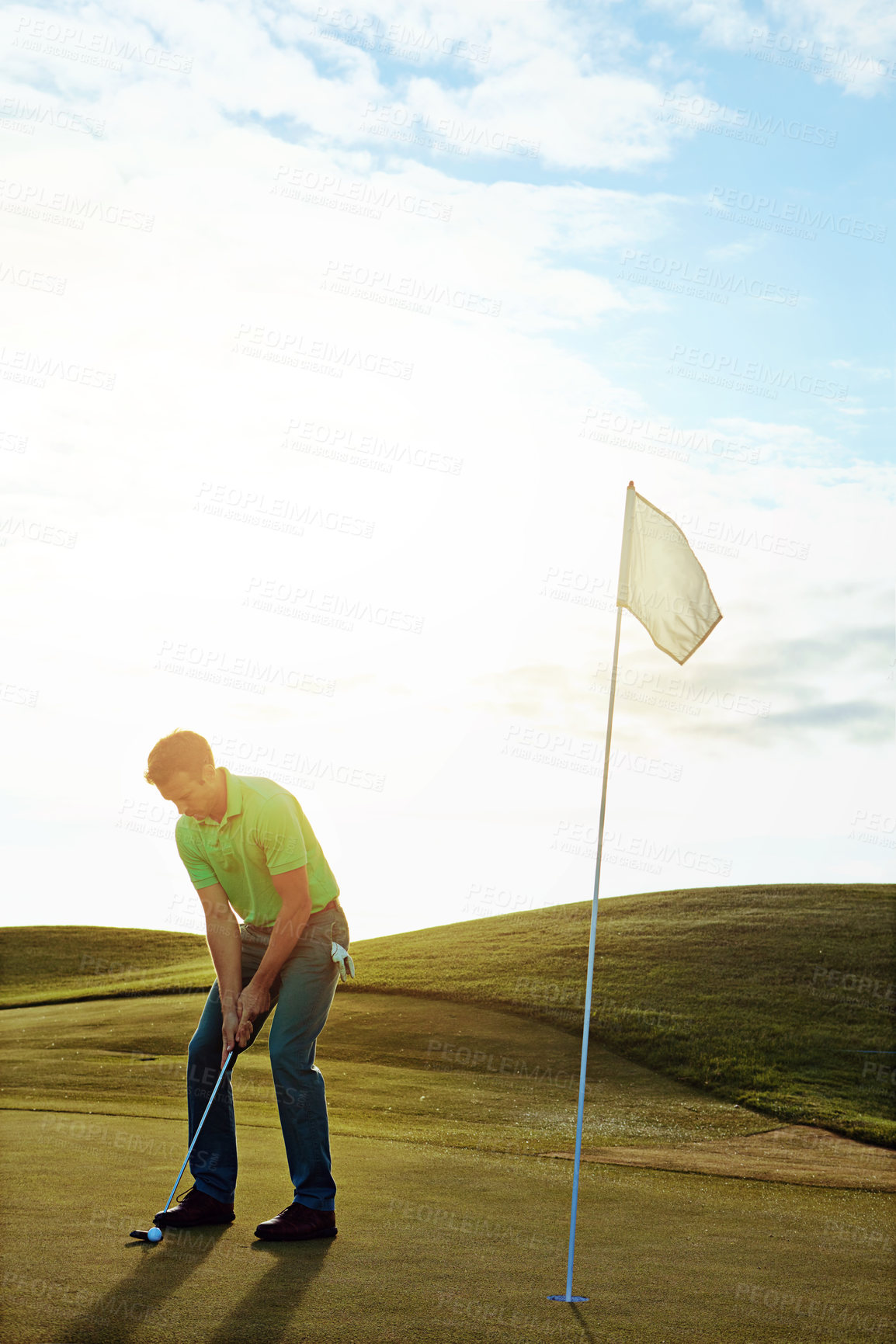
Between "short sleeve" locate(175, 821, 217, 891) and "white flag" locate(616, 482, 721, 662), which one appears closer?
"short sleeve" locate(175, 821, 217, 891)

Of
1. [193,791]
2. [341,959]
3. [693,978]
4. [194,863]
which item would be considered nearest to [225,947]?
[194,863]

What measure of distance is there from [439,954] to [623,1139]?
20483mm

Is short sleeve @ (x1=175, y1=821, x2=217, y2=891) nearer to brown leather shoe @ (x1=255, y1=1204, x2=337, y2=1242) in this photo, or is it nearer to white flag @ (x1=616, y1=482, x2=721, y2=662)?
brown leather shoe @ (x1=255, y1=1204, x2=337, y2=1242)

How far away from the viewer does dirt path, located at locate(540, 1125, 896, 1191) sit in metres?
12.2

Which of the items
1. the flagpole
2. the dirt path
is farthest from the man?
the dirt path

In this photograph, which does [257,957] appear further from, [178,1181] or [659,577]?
[659,577]

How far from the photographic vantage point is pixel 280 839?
6371 mm

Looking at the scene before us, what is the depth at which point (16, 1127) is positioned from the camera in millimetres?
10008

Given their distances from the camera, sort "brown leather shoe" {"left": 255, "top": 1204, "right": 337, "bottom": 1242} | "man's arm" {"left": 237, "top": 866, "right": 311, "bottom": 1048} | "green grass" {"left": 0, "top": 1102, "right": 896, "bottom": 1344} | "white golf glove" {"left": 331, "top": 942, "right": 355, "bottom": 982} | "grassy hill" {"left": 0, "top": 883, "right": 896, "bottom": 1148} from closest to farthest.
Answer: "green grass" {"left": 0, "top": 1102, "right": 896, "bottom": 1344}, "brown leather shoe" {"left": 255, "top": 1204, "right": 337, "bottom": 1242}, "man's arm" {"left": 237, "top": 866, "right": 311, "bottom": 1048}, "white golf glove" {"left": 331, "top": 942, "right": 355, "bottom": 982}, "grassy hill" {"left": 0, "top": 883, "right": 896, "bottom": 1148}

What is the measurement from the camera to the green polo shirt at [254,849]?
639cm

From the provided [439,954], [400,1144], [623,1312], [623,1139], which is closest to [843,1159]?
[623,1139]

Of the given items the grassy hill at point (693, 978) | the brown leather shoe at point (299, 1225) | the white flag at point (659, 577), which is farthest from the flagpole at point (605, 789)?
the grassy hill at point (693, 978)

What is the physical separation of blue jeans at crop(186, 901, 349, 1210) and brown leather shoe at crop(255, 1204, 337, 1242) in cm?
5

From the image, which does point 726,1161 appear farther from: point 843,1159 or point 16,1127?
point 16,1127
